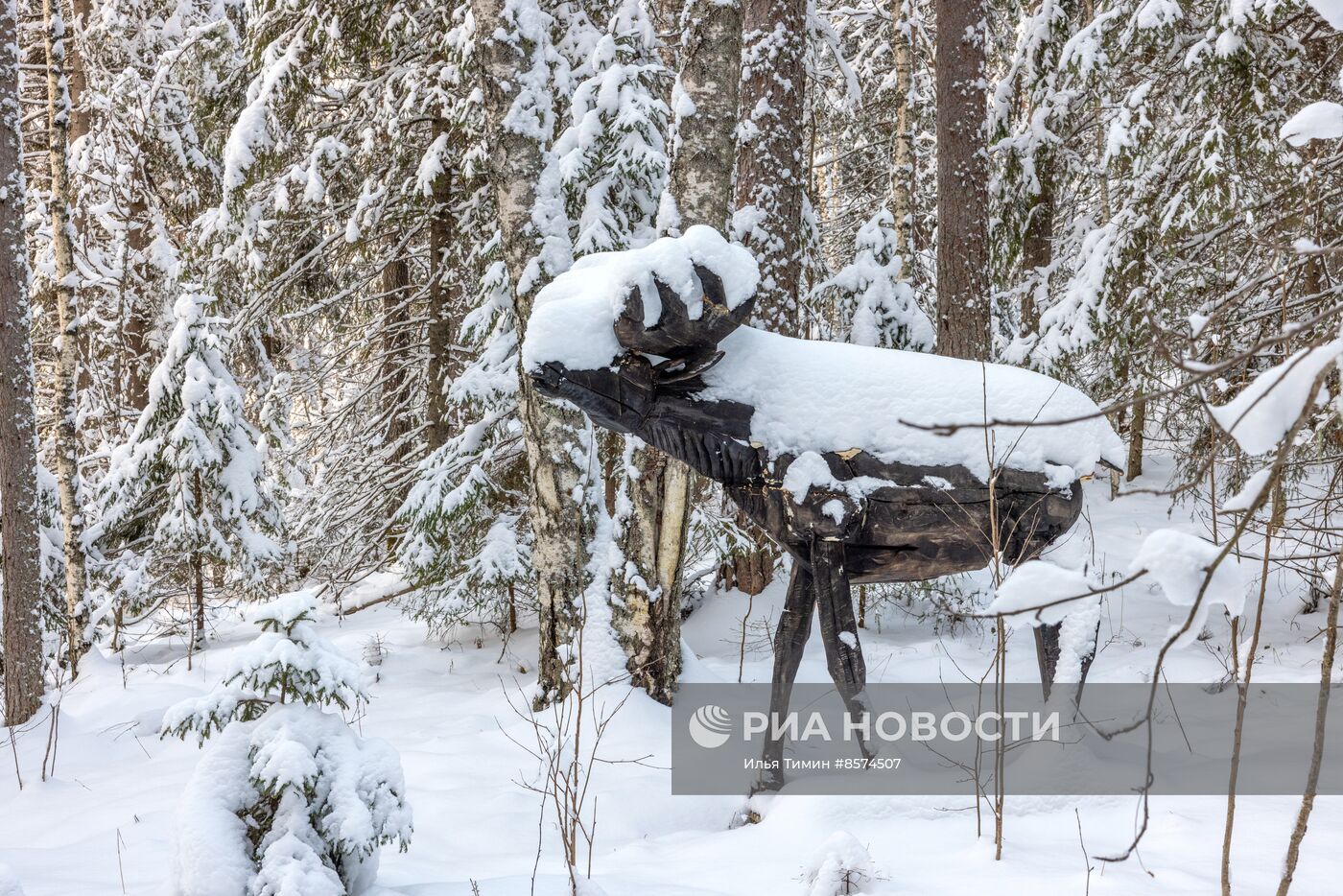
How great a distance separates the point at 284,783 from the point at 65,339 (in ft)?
20.1

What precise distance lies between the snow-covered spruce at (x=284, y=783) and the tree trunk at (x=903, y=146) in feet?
24.3

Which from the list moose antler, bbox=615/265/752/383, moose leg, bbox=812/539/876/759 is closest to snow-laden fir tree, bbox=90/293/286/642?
moose antler, bbox=615/265/752/383

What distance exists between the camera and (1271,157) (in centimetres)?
607

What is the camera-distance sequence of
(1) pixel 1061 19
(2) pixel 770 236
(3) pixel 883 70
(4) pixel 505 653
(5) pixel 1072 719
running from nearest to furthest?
(5) pixel 1072 719 → (2) pixel 770 236 → (4) pixel 505 653 → (1) pixel 1061 19 → (3) pixel 883 70

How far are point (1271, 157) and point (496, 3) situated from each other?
18.0ft

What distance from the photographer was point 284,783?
8.25 feet

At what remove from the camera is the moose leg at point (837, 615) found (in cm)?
329

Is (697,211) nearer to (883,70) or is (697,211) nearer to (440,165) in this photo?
(440,165)

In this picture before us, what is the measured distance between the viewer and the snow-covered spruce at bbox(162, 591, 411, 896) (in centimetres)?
245

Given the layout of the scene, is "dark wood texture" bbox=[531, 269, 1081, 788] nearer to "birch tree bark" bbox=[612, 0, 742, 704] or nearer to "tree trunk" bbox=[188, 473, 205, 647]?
"birch tree bark" bbox=[612, 0, 742, 704]

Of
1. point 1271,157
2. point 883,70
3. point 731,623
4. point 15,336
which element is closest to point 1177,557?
point 731,623

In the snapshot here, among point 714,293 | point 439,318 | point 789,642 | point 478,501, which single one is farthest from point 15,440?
point 789,642

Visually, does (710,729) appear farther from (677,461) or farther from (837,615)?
(677,461)

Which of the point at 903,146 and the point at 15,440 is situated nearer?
the point at 15,440
